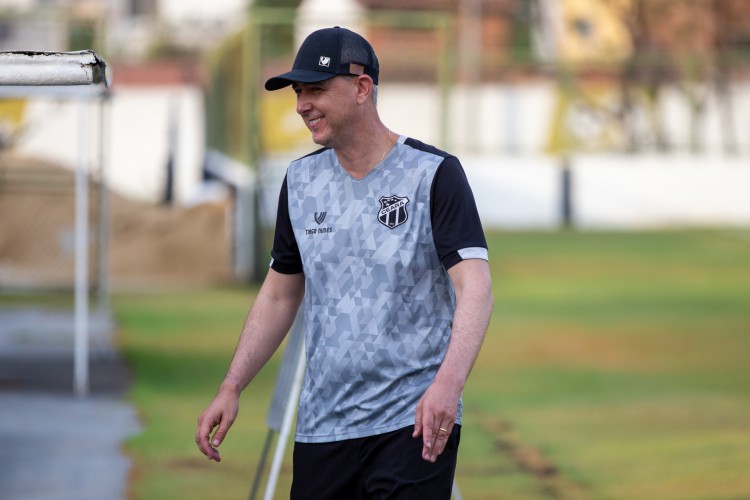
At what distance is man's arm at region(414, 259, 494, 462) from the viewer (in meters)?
3.62

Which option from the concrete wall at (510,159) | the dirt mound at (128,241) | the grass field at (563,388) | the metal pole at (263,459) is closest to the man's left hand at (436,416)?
Answer: the metal pole at (263,459)

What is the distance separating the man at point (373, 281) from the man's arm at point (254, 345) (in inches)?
1.7

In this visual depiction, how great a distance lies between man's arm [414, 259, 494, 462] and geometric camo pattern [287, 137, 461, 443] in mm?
117

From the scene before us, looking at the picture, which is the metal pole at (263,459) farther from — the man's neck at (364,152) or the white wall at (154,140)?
the white wall at (154,140)

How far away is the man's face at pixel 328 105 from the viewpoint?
12.6 ft

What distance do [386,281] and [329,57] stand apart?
0.65 meters

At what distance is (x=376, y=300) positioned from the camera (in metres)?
3.84

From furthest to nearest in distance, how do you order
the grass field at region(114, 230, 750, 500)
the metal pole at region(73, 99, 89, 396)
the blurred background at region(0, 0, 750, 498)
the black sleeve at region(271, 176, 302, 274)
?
the metal pole at region(73, 99, 89, 396)
the blurred background at region(0, 0, 750, 498)
the grass field at region(114, 230, 750, 500)
the black sleeve at region(271, 176, 302, 274)

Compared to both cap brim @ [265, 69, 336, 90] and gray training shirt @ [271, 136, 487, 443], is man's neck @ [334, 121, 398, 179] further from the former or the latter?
cap brim @ [265, 69, 336, 90]

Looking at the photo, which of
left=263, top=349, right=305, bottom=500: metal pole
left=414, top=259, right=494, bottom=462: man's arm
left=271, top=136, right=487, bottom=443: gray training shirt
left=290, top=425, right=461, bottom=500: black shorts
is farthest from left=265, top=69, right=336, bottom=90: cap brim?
left=263, top=349, right=305, bottom=500: metal pole

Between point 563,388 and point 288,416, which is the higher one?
point 288,416

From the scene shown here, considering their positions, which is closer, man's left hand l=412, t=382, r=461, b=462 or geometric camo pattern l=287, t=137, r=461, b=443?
man's left hand l=412, t=382, r=461, b=462

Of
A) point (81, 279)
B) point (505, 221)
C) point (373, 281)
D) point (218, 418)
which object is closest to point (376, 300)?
point (373, 281)

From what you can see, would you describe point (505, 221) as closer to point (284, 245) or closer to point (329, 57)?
point (284, 245)
